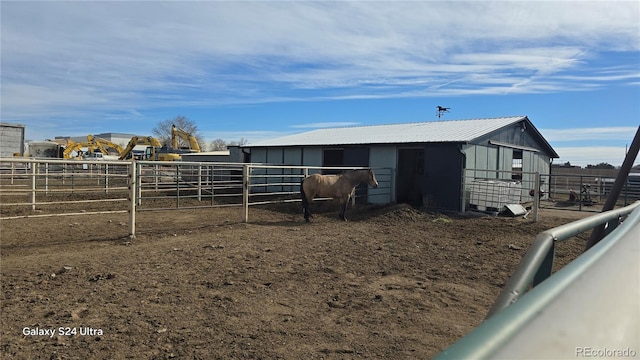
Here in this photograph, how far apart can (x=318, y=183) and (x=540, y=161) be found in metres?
12.5

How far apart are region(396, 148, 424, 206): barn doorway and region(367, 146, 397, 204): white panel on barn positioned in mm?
928

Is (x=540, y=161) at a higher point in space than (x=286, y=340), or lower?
higher

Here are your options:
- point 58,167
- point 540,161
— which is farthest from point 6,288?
point 58,167

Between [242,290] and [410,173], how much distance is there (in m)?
11.6

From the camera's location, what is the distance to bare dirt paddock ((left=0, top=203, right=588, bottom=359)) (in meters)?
2.97

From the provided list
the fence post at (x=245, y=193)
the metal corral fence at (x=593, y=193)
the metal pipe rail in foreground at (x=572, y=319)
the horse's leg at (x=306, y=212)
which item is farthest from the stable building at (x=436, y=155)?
the metal pipe rail in foreground at (x=572, y=319)

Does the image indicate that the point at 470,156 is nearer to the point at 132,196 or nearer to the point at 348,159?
the point at 348,159

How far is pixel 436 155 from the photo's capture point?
12.4 meters

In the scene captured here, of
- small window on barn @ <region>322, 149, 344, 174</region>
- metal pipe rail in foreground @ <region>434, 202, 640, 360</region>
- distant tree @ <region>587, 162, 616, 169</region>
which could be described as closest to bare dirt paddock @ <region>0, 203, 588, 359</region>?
metal pipe rail in foreground @ <region>434, 202, 640, 360</region>

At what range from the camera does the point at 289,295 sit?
4109mm

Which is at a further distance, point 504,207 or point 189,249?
point 504,207

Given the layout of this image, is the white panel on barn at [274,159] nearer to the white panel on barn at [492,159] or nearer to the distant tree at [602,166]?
the white panel on barn at [492,159]

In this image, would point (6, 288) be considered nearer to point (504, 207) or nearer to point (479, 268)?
point (479, 268)


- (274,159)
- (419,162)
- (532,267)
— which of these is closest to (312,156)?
(274,159)
